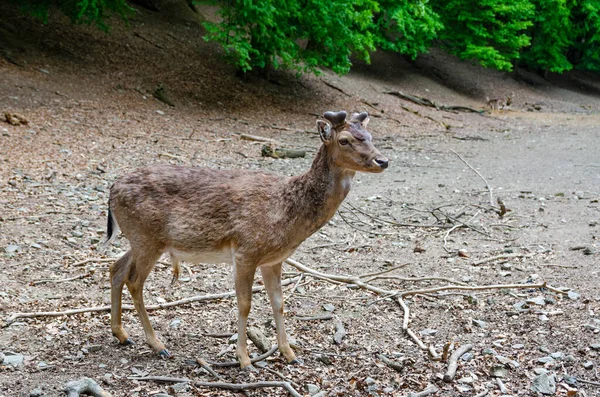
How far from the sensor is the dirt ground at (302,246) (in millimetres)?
4727

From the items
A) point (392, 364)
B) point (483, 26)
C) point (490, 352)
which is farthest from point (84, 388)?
point (483, 26)

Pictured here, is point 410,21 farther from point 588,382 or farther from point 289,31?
point 588,382

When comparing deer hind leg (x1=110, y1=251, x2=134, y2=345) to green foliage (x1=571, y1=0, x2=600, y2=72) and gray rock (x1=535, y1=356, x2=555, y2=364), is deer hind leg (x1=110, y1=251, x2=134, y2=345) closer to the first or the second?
gray rock (x1=535, y1=356, x2=555, y2=364)

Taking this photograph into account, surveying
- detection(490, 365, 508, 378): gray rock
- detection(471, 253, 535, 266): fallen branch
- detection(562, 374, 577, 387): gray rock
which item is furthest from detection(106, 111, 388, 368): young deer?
detection(471, 253, 535, 266): fallen branch

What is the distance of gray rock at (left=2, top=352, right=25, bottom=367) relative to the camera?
4484mm

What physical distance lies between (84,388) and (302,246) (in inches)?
160

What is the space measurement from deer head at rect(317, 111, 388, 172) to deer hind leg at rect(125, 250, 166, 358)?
1.56m

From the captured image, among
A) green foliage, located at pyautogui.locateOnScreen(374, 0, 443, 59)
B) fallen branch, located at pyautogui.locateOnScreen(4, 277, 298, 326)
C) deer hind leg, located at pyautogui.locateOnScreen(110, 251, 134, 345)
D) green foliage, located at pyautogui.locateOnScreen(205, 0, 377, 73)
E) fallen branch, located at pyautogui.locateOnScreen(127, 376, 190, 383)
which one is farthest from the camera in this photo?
green foliage, located at pyautogui.locateOnScreen(374, 0, 443, 59)

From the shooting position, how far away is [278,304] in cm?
484

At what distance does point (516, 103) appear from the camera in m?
28.2

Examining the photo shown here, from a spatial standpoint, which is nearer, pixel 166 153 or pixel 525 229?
pixel 525 229

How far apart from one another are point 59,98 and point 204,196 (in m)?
10.5

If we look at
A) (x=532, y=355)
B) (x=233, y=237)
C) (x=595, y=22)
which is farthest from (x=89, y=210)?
(x=595, y=22)

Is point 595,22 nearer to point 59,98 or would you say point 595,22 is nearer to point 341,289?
point 59,98
